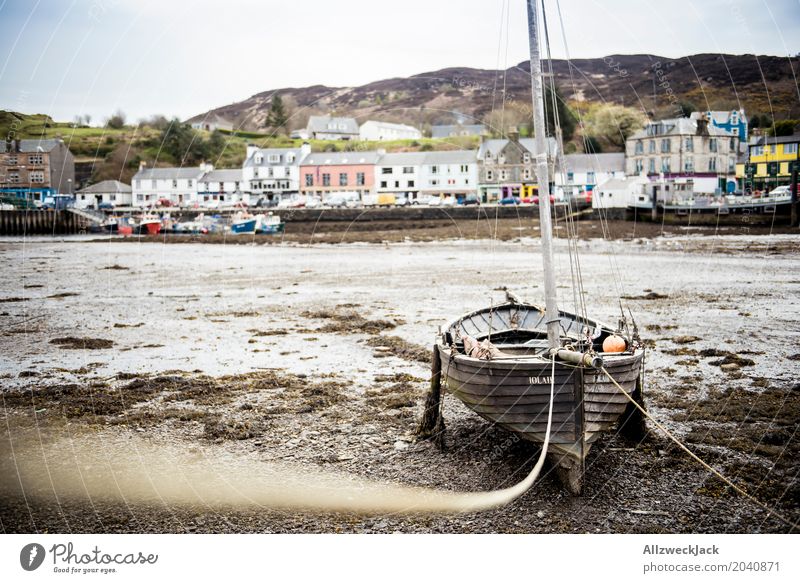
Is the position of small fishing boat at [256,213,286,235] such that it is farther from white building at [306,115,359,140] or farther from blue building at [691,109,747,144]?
blue building at [691,109,747,144]

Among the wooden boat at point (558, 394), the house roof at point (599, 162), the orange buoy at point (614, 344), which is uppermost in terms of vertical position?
the house roof at point (599, 162)

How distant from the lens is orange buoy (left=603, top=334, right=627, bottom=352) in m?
6.47

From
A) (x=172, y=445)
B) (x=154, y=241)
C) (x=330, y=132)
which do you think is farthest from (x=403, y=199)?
(x=172, y=445)

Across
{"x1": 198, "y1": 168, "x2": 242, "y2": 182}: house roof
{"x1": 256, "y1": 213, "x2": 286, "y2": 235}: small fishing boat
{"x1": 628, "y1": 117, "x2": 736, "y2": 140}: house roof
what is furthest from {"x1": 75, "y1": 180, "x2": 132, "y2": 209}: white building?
{"x1": 628, "y1": 117, "x2": 736, "y2": 140}: house roof

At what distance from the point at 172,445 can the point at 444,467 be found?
2699 mm

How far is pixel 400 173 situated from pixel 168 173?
18.0m

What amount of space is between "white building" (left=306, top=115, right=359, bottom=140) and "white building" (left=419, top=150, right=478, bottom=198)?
6.24 m

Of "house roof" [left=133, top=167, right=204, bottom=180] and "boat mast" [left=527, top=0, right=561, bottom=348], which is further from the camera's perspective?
"house roof" [left=133, top=167, right=204, bottom=180]

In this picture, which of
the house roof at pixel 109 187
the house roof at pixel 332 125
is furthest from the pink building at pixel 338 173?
the house roof at pixel 109 187

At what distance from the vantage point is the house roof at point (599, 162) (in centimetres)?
4156

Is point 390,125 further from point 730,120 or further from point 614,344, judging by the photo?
point 614,344

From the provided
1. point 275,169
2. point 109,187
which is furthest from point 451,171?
point 109,187

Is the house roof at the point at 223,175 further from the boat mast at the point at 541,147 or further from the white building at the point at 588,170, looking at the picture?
the boat mast at the point at 541,147
